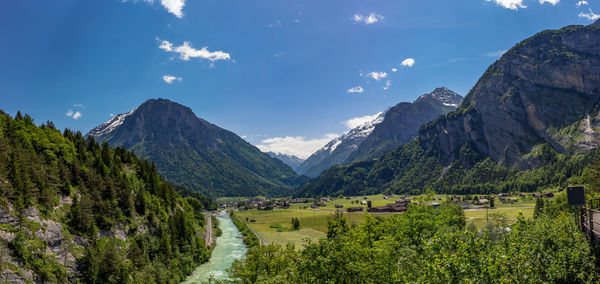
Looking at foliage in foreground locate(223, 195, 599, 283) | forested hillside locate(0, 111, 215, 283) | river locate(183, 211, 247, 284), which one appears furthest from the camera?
river locate(183, 211, 247, 284)

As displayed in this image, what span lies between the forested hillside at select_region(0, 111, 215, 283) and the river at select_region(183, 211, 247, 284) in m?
2.82

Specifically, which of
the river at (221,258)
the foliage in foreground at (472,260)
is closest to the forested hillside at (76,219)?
the river at (221,258)

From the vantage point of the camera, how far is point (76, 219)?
46.2 meters

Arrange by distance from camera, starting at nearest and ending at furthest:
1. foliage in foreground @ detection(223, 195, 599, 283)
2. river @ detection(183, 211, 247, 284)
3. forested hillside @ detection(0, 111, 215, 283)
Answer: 1. foliage in foreground @ detection(223, 195, 599, 283)
2. forested hillside @ detection(0, 111, 215, 283)
3. river @ detection(183, 211, 247, 284)

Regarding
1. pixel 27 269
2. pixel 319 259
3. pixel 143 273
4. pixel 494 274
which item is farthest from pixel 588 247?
pixel 143 273

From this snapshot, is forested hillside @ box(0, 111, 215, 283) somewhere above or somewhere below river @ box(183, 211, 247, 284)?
above

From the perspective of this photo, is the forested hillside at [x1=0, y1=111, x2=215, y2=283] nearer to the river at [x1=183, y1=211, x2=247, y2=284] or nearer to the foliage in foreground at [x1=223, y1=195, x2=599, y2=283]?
the river at [x1=183, y1=211, x2=247, y2=284]

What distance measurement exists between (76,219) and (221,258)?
4443 cm

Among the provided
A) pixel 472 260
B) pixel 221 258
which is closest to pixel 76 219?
pixel 221 258

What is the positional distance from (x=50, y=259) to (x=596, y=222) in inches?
2192

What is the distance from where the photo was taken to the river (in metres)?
65.4

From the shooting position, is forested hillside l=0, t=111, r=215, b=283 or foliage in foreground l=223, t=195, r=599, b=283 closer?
foliage in foreground l=223, t=195, r=599, b=283

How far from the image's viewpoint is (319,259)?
22.2 meters

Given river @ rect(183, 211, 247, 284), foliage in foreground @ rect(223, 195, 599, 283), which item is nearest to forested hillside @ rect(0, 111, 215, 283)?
river @ rect(183, 211, 247, 284)
